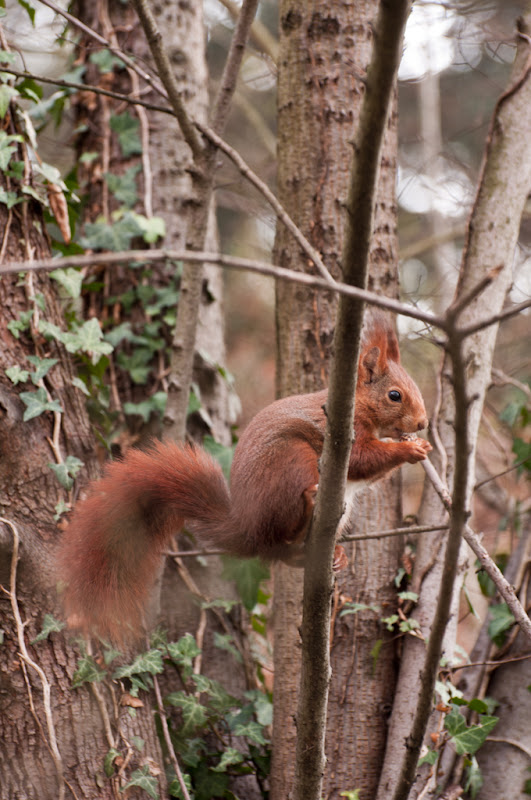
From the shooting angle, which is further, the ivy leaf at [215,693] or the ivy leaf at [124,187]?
the ivy leaf at [124,187]

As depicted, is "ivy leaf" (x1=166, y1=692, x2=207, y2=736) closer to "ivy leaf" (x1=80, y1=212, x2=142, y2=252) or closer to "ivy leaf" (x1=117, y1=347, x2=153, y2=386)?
"ivy leaf" (x1=117, y1=347, x2=153, y2=386)

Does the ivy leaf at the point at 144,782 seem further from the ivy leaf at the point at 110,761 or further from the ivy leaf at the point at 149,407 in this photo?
the ivy leaf at the point at 149,407

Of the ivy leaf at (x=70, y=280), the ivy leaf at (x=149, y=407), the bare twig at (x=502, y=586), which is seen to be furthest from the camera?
the ivy leaf at (x=149, y=407)

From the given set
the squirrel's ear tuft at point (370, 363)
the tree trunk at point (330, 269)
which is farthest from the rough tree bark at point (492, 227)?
the squirrel's ear tuft at point (370, 363)

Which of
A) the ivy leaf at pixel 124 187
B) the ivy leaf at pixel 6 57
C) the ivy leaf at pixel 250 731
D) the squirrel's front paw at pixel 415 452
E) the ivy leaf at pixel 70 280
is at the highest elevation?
the ivy leaf at pixel 6 57

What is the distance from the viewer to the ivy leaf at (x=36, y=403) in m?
1.92

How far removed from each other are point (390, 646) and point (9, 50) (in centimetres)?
199

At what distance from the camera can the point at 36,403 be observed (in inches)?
76.3

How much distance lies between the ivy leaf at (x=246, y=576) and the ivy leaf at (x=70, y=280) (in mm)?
931

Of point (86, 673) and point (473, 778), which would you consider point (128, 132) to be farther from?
point (473, 778)

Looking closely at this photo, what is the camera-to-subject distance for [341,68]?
2268 millimetres

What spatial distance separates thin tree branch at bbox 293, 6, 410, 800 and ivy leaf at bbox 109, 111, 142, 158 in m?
1.94

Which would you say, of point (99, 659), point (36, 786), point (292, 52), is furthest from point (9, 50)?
point (36, 786)

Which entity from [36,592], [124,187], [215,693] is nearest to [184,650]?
[215,693]
